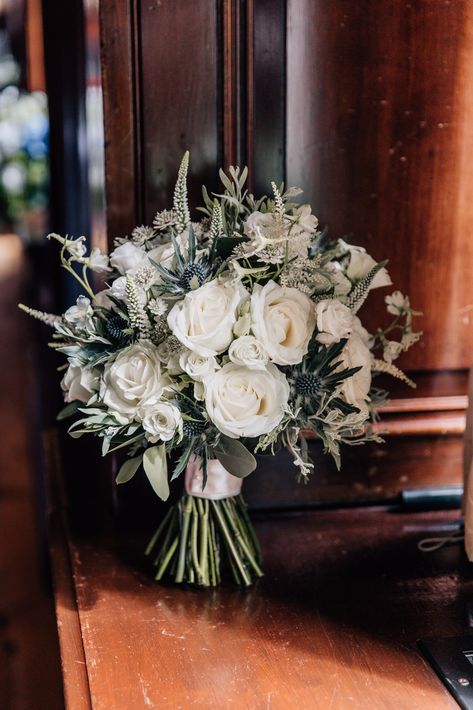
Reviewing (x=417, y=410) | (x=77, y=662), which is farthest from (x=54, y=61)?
(x=77, y=662)

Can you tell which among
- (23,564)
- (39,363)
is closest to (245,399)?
(23,564)

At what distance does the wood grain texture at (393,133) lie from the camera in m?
1.35

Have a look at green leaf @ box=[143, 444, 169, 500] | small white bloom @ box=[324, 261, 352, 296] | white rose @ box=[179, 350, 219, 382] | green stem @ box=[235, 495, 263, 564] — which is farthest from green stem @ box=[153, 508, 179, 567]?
small white bloom @ box=[324, 261, 352, 296]

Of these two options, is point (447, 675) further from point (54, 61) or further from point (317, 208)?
point (54, 61)

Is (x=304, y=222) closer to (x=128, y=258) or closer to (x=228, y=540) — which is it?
(x=128, y=258)

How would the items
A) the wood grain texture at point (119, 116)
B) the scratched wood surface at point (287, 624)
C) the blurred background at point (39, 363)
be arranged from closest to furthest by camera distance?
the scratched wood surface at point (287, 624) < the wood grain texture at point (119, 116) < the blurred background at point (39, 363)

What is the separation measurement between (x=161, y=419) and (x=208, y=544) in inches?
11.9

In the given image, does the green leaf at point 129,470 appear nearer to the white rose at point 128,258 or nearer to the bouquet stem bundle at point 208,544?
the bouquet stem bundle at point 208,544

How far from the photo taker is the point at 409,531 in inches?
56.9

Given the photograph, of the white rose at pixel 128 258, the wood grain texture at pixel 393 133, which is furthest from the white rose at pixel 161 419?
the wood grain texture at pixel 393 133

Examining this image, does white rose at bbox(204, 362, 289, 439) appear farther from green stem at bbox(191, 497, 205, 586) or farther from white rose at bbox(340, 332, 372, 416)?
green stem at bbox(191, 497, 205, 586)

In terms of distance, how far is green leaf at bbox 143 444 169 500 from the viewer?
3.44 feet

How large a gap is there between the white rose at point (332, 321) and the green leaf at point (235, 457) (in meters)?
0.19

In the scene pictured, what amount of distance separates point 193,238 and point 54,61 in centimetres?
244
